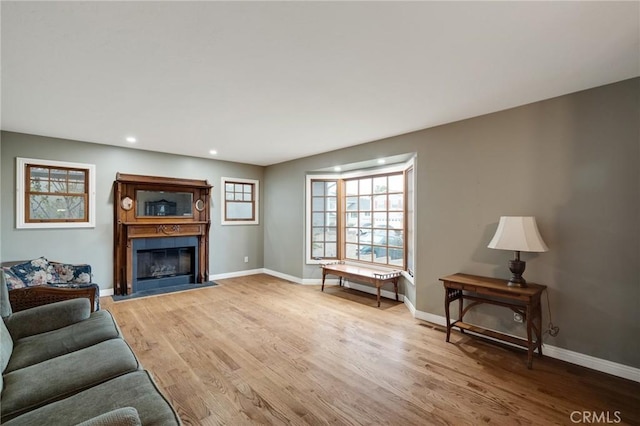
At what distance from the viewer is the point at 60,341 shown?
1.94 meters

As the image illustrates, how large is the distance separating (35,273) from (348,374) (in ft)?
11.9

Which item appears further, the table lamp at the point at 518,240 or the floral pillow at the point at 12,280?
the floral pillow at the point at 12,280

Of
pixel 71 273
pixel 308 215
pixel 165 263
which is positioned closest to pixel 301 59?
pixel 308 215

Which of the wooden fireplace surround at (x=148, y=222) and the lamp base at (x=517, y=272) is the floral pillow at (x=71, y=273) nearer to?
the wooden fireplace surround at (x=148, y=222)

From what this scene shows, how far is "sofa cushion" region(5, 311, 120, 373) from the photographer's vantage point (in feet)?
5.72

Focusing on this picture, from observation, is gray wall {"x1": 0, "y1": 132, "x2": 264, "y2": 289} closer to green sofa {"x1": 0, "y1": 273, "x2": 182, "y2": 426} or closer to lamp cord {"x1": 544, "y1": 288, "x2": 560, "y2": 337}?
green sofa {"x1": 0, "y1": 273, "x2": 182, "y2": 426}

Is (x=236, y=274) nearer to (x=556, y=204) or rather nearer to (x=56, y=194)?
(x=56, y=194)

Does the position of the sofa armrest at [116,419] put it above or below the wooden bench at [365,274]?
above

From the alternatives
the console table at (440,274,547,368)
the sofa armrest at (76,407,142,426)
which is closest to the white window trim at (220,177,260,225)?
the console table at (440,274,547,368)

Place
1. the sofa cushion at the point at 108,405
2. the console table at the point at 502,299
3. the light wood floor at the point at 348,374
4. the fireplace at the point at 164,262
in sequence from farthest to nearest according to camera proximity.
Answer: the fireplace at the point at 164,262 → the console table at the point at 502,299 → the light wood floor at the point at 348,374 → the sofa cushion at the point at 108,405

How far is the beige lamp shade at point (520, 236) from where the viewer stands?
8.60 feet

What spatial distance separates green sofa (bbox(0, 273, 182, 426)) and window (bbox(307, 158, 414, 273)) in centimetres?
356

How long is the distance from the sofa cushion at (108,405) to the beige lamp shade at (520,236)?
2.84 meters

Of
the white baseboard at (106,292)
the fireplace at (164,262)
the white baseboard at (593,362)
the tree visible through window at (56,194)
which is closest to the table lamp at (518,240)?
the white baseboard at (593,362)
